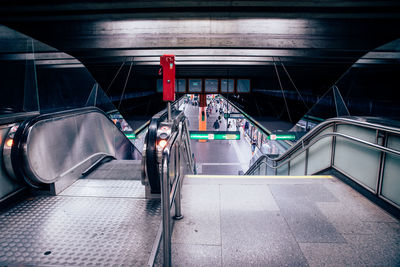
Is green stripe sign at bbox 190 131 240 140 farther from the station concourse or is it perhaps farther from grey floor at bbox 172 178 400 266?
grey floor at bbox 172 178 400 266

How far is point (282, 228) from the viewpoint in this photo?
2.31m

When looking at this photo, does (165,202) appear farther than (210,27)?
No

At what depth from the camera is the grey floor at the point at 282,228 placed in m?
1.92

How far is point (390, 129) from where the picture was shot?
7.86 feet

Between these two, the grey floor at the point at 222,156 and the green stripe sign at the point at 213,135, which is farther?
the grey floor at the point at 222,156

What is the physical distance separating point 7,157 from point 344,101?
13.2m

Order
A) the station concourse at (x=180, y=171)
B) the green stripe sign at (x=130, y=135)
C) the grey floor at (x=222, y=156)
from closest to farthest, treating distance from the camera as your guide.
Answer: the station concourse at (x=180, y=171) → the green stripe sign at (x=130, y=135) → the grey floor at (x=222, y=156)

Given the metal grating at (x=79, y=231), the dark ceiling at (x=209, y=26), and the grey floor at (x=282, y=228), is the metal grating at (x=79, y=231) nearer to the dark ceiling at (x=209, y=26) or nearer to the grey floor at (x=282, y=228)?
the grey floor at (x=282, y=228)

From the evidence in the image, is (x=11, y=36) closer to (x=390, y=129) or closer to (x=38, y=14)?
(x=38, y=14)

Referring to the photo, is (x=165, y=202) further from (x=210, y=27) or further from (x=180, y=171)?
(x=210, y=27)

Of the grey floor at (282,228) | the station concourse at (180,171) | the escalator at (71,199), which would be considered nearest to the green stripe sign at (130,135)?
the station concourse at (180,171)

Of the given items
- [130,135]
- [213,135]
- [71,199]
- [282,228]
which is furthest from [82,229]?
[213,135]

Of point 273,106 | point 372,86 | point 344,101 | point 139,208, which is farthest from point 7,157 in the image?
point 273,106

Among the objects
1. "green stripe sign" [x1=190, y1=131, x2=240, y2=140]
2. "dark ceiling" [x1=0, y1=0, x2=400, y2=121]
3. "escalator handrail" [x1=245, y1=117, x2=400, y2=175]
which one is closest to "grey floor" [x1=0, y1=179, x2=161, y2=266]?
"escalator handrail" [x1=245, y1=117, x2=400, y2=175]
